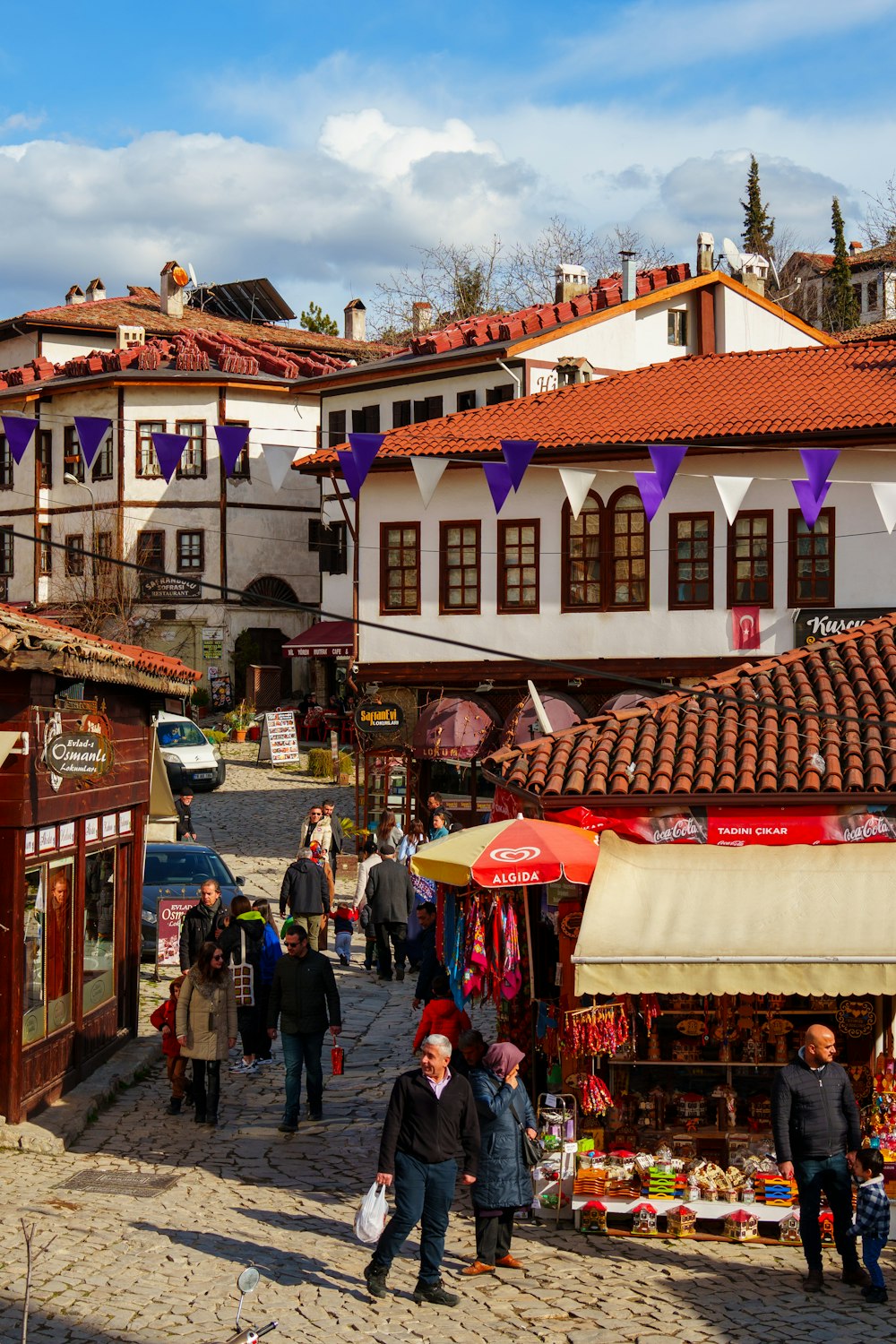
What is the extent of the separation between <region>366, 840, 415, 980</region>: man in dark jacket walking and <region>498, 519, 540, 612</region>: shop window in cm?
900

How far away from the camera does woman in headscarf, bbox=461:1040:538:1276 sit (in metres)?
9.61

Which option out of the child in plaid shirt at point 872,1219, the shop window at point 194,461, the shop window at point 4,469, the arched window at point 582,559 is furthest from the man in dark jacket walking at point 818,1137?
the shop window at point 4,469

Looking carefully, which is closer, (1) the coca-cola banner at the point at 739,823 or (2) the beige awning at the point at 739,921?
(2) the beige awning at the point at 739,921

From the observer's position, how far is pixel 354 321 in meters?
61.9

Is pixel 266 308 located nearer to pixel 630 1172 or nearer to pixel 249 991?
pixel 249 991

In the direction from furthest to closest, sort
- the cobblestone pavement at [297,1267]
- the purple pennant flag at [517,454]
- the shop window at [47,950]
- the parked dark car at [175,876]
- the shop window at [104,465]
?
the shop window at [104,465] < the parked dark car at [175,876] < the purple pennant flag at [517,454] < the shop window at [47,950] < the cobblestone pavement at [297,1267]

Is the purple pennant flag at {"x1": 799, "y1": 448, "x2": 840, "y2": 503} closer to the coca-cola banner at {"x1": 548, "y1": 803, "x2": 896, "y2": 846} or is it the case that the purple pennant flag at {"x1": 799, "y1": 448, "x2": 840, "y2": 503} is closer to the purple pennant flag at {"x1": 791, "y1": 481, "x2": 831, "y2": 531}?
the purple pennant flag at {"x1": 791, "y1": 481, "x2": 831, "y2": 531}

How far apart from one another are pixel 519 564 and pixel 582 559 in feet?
3.56

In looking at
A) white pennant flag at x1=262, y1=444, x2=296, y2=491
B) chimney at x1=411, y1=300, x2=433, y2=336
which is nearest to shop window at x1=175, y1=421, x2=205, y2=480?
chimney at x1=411, y1=300, x2=433, y2=336

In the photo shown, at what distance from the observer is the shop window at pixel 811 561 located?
1034 inches

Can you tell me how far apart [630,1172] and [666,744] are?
3.35 metres

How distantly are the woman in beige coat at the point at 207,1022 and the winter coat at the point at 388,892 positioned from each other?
19.8 ft

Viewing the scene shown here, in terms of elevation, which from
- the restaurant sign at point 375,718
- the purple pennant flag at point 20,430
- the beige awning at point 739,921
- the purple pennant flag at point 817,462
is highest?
the purple pennant flag at point 20,430

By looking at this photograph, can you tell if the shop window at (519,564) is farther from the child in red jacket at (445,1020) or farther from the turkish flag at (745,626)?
the child in red jacket at (445,1020)
